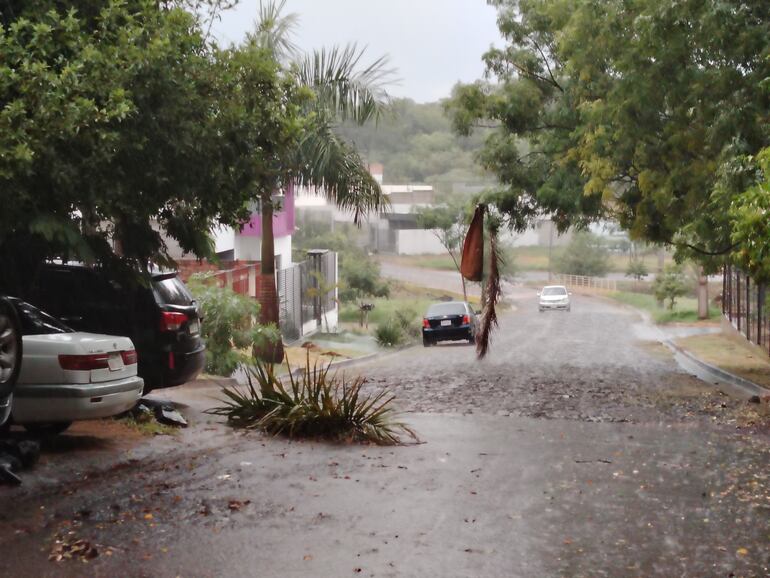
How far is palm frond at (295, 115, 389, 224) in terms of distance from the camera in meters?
20.8

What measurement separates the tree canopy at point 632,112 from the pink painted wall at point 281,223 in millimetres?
11565

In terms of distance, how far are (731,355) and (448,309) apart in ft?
32.3

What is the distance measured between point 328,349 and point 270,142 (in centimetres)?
1900

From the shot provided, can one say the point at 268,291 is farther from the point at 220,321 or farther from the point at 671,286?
the point at 671,286

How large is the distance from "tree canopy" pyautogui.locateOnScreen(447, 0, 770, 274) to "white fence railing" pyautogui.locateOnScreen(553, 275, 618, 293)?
48.6 meters

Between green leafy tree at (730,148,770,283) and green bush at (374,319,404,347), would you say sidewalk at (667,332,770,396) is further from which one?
green bush at (374,319,404,347)

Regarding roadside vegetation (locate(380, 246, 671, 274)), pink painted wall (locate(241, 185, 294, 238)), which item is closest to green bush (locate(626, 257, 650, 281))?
roadside vegetation (locate(380, 246, 671, 274))

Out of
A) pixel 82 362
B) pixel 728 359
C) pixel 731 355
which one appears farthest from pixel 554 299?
pixel 82 362

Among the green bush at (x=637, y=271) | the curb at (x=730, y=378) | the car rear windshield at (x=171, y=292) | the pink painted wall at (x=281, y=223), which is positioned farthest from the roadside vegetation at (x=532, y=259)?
the car rear windshield at (x=171, y=292)

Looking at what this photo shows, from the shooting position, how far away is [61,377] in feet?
31.1

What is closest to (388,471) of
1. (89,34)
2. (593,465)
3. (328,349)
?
(593,465)

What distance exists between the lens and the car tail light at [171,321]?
41.0 ft

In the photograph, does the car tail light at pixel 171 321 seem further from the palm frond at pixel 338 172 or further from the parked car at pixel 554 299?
the parked car at pixel 554 299

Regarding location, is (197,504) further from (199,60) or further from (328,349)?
(328,349)
